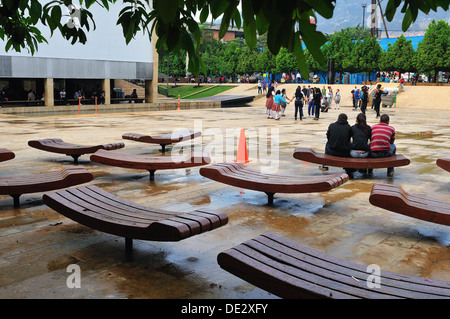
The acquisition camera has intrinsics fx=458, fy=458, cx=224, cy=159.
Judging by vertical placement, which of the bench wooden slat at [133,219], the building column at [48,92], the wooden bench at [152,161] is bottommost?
the bench wooden slat at [133,219]

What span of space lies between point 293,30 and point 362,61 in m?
66.1

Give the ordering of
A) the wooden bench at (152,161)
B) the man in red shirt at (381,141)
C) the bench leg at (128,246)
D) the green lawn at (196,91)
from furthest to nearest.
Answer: the green lawn at (196,91) → the man in red shirt at (381,141) → the wooden bench at (152,161) → the bench leg at (128,246)

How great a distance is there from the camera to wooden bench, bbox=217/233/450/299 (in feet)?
11.4

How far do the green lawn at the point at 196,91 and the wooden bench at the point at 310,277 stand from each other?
5993 centimetres

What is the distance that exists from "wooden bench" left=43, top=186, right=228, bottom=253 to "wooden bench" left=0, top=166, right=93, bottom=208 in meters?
0.93

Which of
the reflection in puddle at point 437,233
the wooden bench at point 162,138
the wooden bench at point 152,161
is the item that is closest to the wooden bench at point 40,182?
the wooden bench at point 152,161

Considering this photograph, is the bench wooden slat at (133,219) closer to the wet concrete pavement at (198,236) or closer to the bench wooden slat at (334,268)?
the wet concrete pavement at (198,236)

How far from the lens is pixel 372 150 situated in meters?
9.94

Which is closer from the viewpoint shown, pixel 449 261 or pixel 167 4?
pixel 167 4

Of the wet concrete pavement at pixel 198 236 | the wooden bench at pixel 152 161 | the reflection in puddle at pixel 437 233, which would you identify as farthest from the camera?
the wooden bench at pixel 152 161

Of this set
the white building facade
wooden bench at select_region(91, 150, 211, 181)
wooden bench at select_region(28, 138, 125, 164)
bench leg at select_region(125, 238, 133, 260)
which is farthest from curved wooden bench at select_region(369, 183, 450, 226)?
the white building facade

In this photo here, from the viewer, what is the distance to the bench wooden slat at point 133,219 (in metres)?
4.63
